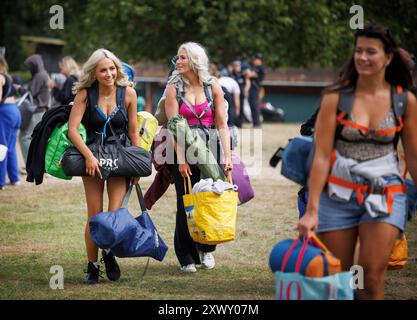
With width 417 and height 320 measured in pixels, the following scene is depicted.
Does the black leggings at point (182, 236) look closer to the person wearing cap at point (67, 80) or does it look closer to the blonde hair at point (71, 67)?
the person wearing cap at point (67, 80)

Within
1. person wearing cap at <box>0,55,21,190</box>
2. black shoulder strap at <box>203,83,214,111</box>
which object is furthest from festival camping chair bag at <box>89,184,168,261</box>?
person wearing cap at <box>0,55,21,190</box>

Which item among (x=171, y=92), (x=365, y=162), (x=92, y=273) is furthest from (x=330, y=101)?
(x=92, y=273)

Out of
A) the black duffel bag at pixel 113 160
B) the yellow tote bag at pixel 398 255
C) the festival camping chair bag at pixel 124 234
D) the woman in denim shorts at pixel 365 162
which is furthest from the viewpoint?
the black duffel bag at pixel 113 160

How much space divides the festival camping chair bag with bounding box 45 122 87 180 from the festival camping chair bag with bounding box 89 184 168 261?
548mm

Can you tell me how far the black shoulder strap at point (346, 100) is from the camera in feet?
18.3

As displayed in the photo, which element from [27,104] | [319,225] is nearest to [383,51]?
[319,225]

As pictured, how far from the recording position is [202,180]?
26.2ft

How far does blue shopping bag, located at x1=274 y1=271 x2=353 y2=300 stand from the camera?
17.3 feet

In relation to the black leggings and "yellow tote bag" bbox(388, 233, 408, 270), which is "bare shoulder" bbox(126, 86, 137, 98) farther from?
"yellow tote bag" bbox(388, 233, 408, 270)

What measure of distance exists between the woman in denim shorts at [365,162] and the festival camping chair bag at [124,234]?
2137 millimetres

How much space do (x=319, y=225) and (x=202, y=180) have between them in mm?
2425

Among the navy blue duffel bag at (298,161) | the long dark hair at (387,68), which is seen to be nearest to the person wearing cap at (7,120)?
the navy blue duffel bag at (298,161)

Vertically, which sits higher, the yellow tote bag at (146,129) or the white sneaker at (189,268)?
the yellow tote bag at (146,129)

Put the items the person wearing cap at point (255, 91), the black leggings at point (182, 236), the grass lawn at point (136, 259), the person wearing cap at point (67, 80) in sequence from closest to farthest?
the grass lawn at point (136, 259)
the black leggings at point (182, 236)
the person wearing cap at point (67, 80)
the person wearing cap at point (255, 91)
